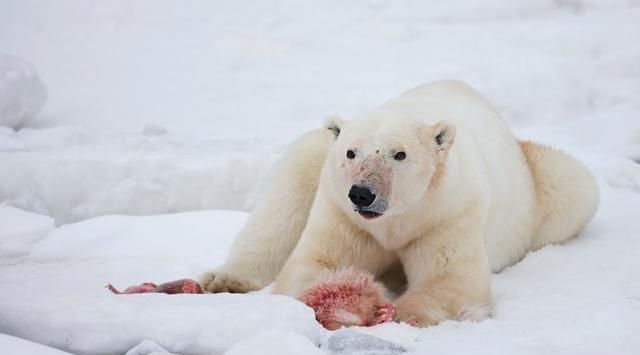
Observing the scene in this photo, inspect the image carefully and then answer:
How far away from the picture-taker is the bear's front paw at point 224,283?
3.78 meters

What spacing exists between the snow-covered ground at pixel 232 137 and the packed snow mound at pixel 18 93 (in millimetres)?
16

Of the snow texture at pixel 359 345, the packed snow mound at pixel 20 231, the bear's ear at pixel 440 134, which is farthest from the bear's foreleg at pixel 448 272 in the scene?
the packed snow mound at pixel 20 231

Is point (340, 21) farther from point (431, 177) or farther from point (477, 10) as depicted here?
point (431, 177)

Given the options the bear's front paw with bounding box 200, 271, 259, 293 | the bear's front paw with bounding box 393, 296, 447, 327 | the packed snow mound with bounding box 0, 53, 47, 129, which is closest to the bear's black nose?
the bear's front paw with bounding box 393, 296, 447, 327

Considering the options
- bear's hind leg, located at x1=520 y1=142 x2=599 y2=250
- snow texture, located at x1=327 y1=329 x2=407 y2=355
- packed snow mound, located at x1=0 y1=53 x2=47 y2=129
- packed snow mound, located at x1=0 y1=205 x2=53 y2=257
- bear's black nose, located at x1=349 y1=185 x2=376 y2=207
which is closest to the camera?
snow texture, located at x1=327 y1=329 x2=407 y2=355

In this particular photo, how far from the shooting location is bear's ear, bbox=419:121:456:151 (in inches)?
130

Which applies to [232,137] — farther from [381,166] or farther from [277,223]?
[381,166]

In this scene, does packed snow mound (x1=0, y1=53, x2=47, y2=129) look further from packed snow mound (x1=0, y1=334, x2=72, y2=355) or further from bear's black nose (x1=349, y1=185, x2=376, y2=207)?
packed snow mound (x1=0, y1=334, x2=72, y2=355)

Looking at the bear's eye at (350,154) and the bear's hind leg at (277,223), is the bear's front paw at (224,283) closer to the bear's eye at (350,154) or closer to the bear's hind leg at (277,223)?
the bear's hind leg at (277,223)

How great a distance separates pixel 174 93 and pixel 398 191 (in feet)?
20.7

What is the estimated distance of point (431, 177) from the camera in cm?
330

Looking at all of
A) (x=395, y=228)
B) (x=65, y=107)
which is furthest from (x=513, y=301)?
(x=65, y=107)

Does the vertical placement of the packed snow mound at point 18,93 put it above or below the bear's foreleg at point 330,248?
below

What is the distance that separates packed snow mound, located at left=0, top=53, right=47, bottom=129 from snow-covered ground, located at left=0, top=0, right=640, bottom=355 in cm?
2
